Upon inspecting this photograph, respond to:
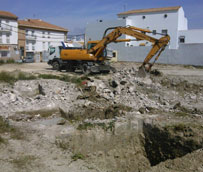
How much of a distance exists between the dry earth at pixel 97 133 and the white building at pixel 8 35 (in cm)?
2618

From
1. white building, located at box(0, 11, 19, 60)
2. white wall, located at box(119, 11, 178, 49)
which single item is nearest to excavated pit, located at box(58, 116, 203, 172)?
white wall, located at box(119, 11, 178, 49)

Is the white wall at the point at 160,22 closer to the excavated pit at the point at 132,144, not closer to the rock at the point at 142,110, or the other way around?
the rock at the point at 142,110

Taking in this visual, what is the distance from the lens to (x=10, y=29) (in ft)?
124

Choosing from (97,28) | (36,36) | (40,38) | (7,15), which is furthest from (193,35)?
(7,15)

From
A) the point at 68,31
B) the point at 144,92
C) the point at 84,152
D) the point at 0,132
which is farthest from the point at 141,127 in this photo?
the point at 68,31

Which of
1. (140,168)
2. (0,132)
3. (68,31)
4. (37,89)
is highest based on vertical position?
(68,31)

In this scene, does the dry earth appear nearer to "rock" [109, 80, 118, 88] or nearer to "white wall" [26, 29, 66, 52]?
"rock" [109, 80, 118, 88]

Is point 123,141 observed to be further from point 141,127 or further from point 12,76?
point 12,76

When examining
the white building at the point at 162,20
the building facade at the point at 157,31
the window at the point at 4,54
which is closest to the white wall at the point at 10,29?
the window at the point at 4,54

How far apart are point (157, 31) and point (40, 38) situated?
2144 cm

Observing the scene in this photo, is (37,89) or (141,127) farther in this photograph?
(37,89)

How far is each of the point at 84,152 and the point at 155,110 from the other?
3.84m

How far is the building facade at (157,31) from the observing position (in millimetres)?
27938

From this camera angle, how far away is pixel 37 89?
1216 centimetres
